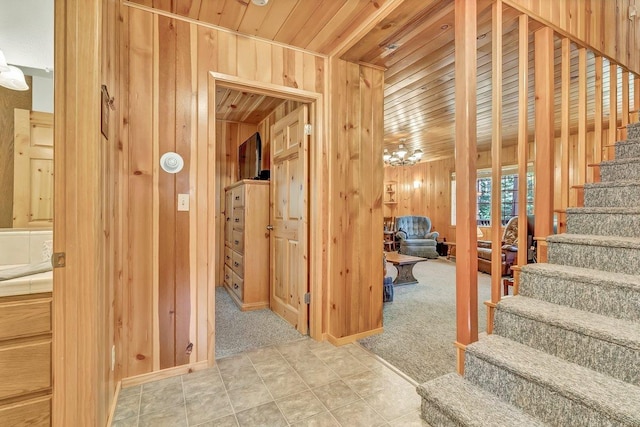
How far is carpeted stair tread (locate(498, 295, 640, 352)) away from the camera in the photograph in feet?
4.23

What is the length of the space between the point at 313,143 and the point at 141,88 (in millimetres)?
1263

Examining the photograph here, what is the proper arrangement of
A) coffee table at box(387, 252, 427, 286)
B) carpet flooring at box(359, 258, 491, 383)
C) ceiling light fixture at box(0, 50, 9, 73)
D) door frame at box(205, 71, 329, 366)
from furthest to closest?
1. coffee table at box(387, 252, 427, 286)
2. door frame at box(205, 71, 329, 366)
3. carpet flooring at box(359, 258, 491, 383)
4. ceiling light fixture at box(0, 50, 9, 73)

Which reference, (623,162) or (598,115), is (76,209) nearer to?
(623,162)

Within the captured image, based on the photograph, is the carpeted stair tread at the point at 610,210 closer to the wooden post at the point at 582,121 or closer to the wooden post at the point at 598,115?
the wooden post at the point at 582,121

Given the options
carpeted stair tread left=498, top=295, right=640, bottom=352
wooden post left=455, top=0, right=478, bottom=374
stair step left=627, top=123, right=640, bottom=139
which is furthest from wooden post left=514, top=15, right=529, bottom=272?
stair step left=627, top=123, right=640, bottom=139

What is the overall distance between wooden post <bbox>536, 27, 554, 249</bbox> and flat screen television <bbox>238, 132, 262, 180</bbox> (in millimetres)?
2810

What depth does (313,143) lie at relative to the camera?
2566 mm

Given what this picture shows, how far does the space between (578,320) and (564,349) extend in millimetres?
153

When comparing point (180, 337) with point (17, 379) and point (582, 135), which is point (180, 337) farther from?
point (582, 135)

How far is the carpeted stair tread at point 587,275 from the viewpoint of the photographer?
4.93 ft

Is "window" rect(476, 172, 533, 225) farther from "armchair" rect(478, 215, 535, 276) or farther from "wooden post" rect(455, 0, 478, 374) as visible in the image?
"wooden post" rect(455, 0, 478, 374)

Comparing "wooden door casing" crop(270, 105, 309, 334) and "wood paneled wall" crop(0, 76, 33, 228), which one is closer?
"wood paneled wall" crop(0, 76, 33, 228)

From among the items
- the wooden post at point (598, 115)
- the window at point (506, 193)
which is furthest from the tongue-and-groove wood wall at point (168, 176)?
the window at point (506, 193)

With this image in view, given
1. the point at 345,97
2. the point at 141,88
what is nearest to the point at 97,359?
the point at 141,88
